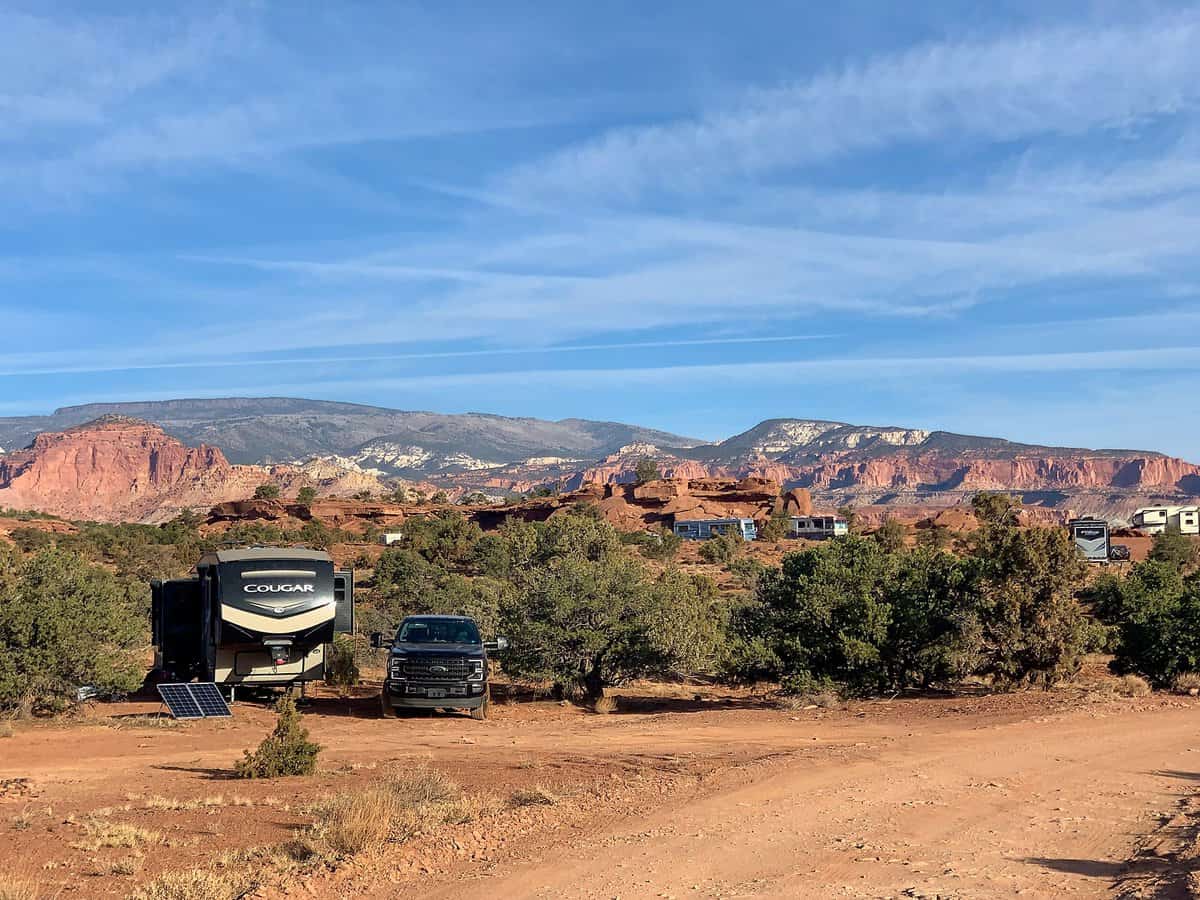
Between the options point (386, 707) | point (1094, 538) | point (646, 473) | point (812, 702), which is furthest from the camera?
point (646, 473)

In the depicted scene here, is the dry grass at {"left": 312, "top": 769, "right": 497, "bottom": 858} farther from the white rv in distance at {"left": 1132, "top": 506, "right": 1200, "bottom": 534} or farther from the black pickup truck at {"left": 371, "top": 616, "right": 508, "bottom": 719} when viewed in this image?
the white rv in distance at {"left": 1132, "top": 506, "right": 1200, "bottom": 534}

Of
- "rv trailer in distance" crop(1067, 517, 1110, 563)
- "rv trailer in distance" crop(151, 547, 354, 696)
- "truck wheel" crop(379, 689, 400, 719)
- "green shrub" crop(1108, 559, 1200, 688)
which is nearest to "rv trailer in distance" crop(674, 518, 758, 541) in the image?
"rv trailer in distance" crop(1067, 517, 1110, 563)

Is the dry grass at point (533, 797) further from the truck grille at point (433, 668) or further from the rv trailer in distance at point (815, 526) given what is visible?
the rv trailer in distance at point (815, 526)

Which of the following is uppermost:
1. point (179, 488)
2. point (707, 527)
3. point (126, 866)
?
point (179, 488)

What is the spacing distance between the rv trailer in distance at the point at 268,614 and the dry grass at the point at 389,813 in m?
8.71

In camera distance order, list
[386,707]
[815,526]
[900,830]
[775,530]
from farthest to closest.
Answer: [815,526]
[775,530]
[386,707]
[900,830]

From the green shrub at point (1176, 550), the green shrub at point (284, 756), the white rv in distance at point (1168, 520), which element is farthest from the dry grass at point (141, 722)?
the white rv in distance at point (1168, 520)

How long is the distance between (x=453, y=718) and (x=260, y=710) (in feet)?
12.5

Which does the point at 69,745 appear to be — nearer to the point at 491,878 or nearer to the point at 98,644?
the point at 98,644

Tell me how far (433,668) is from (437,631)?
1.06 meters

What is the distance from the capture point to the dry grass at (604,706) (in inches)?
862

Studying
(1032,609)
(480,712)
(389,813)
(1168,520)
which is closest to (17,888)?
(389,813)

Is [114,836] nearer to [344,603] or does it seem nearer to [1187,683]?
[344,603]

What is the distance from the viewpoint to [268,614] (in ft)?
66.5
